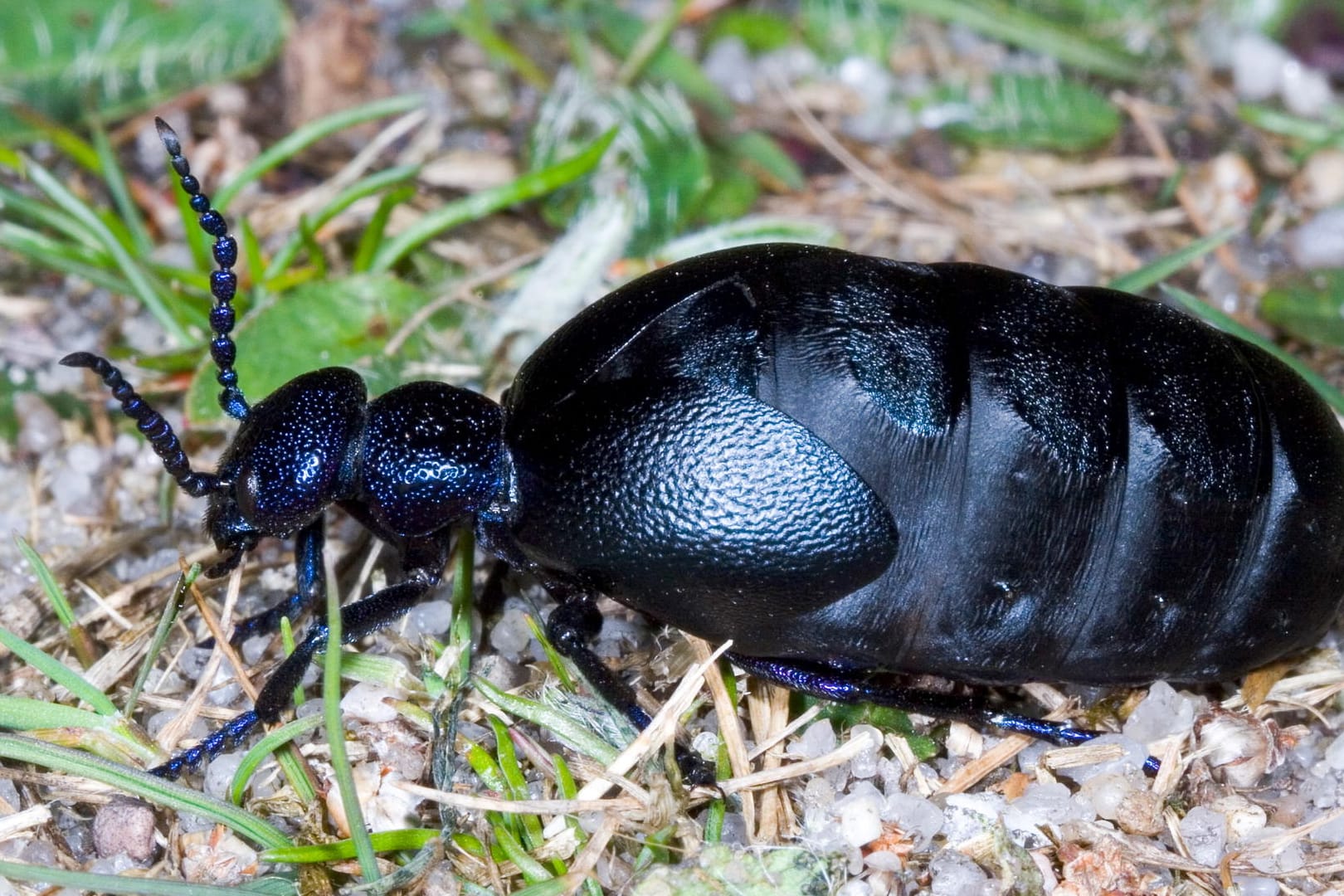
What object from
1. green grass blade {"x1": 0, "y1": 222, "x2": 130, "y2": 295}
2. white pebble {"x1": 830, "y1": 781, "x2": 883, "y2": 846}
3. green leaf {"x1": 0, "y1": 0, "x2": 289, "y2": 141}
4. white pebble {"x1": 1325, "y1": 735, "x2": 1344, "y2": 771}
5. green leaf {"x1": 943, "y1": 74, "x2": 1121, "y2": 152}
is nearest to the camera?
white pebble {"x1": 830, "y1": 781, "x2": 883, "y2": 846}

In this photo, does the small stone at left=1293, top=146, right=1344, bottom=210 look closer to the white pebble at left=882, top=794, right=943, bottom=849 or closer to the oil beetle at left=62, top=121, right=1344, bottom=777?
the oil beetle at left=62, top=121, right=1344, bottom=777

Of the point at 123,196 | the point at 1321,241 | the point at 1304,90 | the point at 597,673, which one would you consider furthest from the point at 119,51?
the point at 1304,90

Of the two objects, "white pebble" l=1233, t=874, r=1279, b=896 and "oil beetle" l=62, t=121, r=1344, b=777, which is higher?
"oil beetle" l=62, t=121, r=1344, b=777

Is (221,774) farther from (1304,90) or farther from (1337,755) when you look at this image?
(1304,90)

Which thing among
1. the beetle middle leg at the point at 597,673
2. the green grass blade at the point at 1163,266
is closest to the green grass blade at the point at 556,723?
the beetle middle leg at the point at 597,673

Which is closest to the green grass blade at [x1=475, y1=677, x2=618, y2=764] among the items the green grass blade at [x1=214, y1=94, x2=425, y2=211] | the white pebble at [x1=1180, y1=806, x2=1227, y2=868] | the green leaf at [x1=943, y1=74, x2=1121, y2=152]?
the white pebble at [x1=1180, y1=806, x2=1227, y2=868]

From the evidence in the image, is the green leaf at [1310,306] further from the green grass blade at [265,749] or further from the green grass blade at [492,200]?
the green grass blade at [265,749]

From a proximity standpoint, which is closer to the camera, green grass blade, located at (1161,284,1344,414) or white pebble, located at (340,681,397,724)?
white pebble, located at (340,681,397,724)
